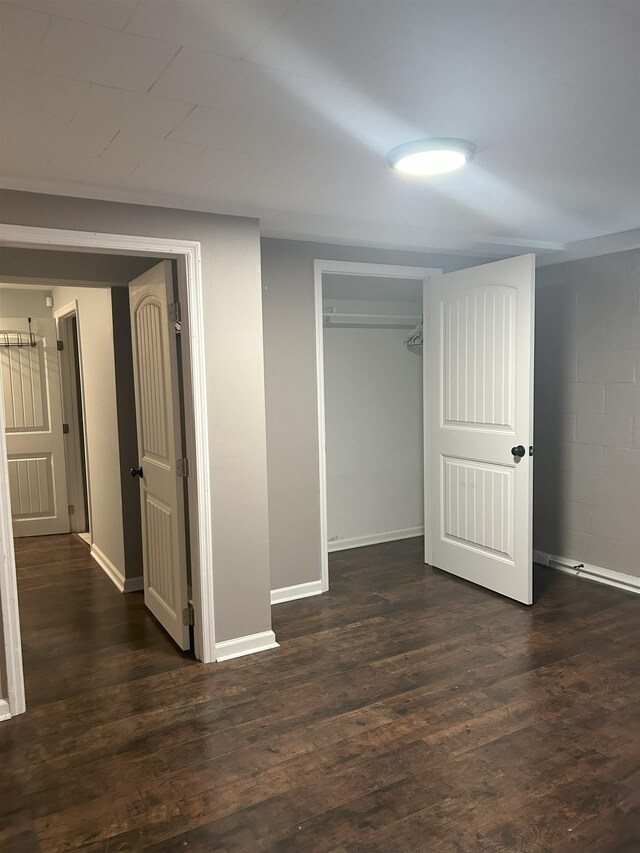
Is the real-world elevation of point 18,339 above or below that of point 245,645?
above

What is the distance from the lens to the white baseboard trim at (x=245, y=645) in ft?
10.3

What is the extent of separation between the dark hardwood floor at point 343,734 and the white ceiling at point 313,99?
224 cm

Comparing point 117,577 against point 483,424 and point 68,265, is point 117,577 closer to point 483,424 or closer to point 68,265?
point 68,265

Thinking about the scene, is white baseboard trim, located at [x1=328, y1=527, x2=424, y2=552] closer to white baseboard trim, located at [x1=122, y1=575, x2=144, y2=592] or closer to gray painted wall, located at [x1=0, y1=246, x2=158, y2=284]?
white baseboard trim, located at [x1=122, y1=575, x2=144, y2=592]

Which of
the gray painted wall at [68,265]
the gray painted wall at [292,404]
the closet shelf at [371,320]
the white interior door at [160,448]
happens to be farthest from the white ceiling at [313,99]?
the closet shelf at [371,320]

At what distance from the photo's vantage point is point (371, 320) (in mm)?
4961

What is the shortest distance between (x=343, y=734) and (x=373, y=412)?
2967 mm

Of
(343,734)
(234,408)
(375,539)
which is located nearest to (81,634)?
(234,408)

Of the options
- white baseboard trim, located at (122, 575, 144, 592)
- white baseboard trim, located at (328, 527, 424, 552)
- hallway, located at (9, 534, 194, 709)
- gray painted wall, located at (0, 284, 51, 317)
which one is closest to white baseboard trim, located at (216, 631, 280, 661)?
hallway, located at (9, 534, 194, 709)

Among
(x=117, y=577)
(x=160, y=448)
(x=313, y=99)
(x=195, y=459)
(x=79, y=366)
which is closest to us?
(x=313, y=99)

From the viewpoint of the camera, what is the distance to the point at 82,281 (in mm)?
3764

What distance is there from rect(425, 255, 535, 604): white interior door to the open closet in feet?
2.36

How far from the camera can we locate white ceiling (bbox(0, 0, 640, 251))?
4.53ft

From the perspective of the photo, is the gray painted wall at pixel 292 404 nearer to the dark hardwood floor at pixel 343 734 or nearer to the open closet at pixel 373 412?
the dark hardwood floor at pixel 343 734
